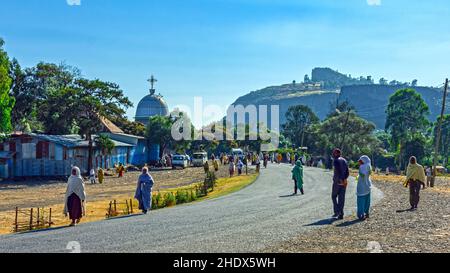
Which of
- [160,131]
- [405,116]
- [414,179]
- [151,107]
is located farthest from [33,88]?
[414,179]

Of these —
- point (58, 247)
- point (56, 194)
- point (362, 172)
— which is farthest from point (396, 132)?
point (58, 247)

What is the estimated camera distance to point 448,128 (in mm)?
100562

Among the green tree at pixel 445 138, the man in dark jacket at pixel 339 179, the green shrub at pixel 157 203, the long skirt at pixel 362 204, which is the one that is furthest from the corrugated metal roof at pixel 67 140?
the green tree at pixel 445 138

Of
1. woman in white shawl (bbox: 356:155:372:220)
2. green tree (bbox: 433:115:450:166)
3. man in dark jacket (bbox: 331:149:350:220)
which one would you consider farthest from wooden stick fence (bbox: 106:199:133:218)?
green tree (bbox: 433:115:450:166)

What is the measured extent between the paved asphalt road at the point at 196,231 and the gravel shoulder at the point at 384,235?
24.7 inches

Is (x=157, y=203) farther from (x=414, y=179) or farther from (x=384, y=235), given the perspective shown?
(x=384, y=235)

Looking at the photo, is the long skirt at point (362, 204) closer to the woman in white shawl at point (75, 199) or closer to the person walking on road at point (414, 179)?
the person walking on road at point (414, 179)

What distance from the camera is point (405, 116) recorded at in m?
90.6

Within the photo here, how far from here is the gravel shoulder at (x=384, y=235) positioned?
12.0 meters

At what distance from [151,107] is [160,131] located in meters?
39.2

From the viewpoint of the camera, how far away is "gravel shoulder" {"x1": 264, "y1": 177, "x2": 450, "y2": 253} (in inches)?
472
